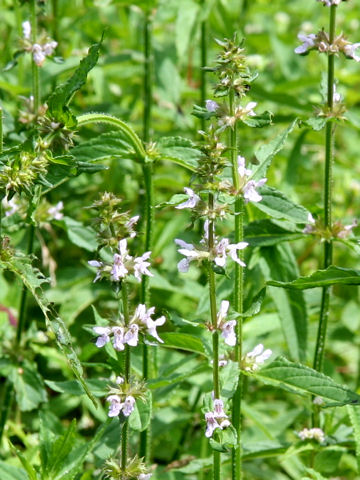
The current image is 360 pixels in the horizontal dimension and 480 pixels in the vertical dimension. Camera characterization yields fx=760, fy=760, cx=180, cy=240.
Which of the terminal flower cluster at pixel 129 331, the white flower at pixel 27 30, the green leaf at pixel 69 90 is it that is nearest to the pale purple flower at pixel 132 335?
the terminal flower cluster at pixel 129 331

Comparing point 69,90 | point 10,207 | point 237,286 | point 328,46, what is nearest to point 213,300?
point 237,286

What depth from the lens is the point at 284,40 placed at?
4.82 m

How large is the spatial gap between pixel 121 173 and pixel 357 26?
2.98 metres

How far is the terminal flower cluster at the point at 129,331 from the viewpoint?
185 centimetres

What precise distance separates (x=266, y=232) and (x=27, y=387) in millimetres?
1111

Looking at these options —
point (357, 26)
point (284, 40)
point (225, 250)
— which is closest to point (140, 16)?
point (284, 40)

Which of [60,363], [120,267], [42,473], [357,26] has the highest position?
[357,26]

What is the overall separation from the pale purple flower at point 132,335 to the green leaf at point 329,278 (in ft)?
1.34

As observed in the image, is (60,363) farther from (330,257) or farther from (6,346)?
(330,257)

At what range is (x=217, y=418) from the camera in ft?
6.51

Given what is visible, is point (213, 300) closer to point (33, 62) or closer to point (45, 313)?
point (45, 313)

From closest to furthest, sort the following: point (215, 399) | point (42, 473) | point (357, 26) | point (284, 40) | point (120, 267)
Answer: point (120, 267), point (215, 399), point (42, 473), point (284, 40), point (357, 26)

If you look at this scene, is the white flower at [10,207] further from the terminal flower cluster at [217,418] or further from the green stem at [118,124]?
the terminal flower cluster at [217,418]

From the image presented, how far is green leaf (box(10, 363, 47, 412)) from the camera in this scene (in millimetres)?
2873
